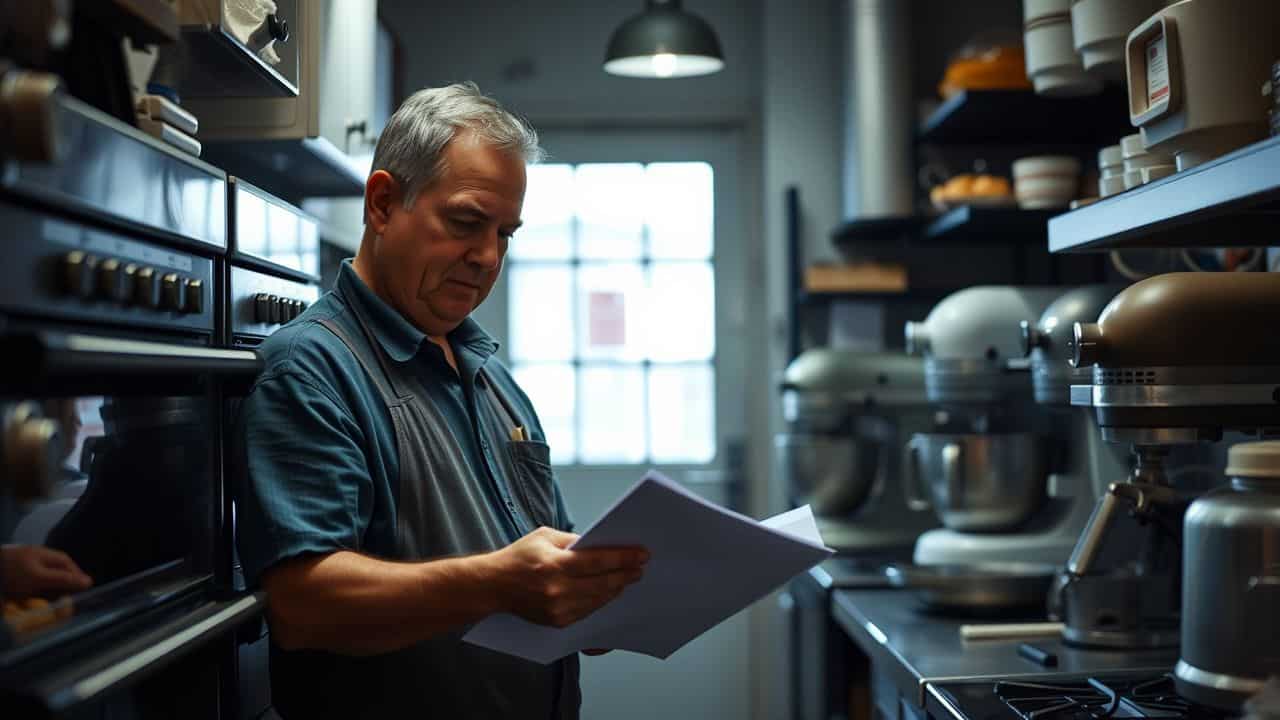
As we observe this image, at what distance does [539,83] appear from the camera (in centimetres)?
392

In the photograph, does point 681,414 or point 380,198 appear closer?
point 380,198

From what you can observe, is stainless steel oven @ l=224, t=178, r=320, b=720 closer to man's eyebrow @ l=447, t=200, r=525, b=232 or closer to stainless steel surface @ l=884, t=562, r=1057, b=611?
man's eyebrow @ l=447, t=200, r=525, b=232

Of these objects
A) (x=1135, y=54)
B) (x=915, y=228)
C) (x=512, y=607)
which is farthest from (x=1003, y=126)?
(x=512, y=607)

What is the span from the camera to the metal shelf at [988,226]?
2.89m

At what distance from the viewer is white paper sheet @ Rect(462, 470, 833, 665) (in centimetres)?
111

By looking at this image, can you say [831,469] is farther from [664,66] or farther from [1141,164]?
[1141,164]

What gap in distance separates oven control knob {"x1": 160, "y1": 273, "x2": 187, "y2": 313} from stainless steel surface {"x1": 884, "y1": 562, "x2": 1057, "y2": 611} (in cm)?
145

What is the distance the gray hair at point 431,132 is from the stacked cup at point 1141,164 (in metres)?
0.71

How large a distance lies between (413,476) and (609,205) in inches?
107

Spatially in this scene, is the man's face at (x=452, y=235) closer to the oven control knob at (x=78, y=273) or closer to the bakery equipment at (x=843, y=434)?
the oven control knob at (x=78, y=273)

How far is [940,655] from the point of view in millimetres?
1857

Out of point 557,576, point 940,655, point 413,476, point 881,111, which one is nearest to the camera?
point 557,576

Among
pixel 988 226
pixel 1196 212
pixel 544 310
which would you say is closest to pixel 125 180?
pixel 1196 212

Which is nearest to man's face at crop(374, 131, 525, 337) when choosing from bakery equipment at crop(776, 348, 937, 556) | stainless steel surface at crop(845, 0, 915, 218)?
bakery equipment at crop(776, 348, 937, 556)
